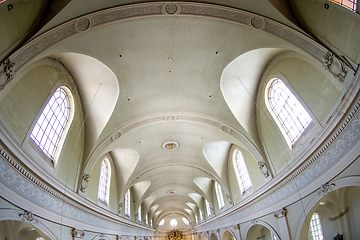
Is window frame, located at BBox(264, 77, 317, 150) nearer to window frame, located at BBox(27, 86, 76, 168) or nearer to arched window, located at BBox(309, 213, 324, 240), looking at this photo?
arched window, located at BBox(309, 213, 324, 240)

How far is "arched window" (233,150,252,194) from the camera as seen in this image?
1455 centimetres

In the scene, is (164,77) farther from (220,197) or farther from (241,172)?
(220,197)

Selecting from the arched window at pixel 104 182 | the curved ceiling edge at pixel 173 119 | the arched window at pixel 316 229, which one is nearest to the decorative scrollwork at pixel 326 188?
the curved ceiling edge at pixel 173 119

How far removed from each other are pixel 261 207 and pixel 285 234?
96.7 inches

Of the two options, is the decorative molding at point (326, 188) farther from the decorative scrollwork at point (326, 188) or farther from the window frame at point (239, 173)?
the window frame at point (239, 173)

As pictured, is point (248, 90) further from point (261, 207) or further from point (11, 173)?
point (11, 173)

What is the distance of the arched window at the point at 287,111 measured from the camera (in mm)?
9055

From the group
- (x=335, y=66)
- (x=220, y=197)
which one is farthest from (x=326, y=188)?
(x=220, y=197)

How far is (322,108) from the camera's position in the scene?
7.67 meters

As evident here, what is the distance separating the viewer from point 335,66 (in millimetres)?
6484

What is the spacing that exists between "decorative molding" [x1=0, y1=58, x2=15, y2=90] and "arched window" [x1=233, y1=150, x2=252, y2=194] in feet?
42.3

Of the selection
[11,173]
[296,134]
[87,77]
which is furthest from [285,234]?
[87,77]

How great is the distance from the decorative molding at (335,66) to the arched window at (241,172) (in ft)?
29.7

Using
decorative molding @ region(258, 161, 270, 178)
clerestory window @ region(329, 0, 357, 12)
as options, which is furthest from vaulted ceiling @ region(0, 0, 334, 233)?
clerestory window @ region(329, 0, 357, 12)
